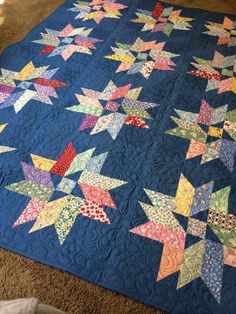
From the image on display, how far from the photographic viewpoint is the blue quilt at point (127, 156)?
113cm

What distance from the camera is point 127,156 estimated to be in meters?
1.45

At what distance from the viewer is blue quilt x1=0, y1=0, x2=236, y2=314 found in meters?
1.13

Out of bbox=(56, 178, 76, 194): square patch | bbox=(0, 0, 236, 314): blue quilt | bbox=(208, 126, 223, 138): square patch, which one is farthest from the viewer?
bbox=(208, 126, 223, 138): square patch

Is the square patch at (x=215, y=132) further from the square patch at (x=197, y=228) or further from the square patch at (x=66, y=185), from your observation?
the square patch at (x=66, y=185)

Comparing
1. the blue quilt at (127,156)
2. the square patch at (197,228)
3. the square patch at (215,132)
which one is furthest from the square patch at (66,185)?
the square patch at (215,132)

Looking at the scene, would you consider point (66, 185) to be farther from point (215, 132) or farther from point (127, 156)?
point (215, 132)

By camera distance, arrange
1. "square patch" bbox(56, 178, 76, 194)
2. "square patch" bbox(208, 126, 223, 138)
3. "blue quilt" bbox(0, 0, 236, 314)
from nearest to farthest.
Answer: "blue quilt" bbox(0, 0, 236, 314) < "square patch" bbox(56, 178, 76, 194) < "square patch" bbox(208, 126, 223, 138)

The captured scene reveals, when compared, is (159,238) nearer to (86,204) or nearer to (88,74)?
(86,204)

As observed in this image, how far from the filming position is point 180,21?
228 centimetres

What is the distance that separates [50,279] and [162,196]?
551 millimetres

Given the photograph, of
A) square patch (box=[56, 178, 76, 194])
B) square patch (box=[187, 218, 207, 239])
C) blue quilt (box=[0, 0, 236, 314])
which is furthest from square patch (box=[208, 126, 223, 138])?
square patch (box=[56, 178, 76, 194])

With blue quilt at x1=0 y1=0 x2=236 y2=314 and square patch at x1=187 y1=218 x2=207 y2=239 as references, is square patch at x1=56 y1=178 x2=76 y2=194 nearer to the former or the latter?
blue quilt at x1=0 y1=0 x2=236 y2=314

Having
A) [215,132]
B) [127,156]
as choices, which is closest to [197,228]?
[127,156]

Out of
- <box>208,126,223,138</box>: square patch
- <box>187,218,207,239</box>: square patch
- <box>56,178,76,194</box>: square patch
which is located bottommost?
<box>187,218,207,239</box>: square patch
